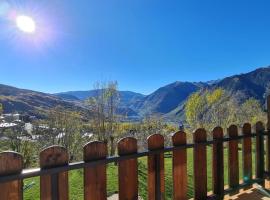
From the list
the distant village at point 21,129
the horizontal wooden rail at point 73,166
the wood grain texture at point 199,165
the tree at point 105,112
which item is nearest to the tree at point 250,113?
the tree at point 105,112

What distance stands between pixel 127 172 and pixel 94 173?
35cm

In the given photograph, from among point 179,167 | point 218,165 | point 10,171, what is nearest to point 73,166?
point 10,171

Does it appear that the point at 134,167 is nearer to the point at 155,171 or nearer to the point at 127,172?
the point at 127,172

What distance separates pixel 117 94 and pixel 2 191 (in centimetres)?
947

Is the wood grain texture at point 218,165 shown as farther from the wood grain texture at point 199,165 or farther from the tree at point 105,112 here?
the tree at point 105,112

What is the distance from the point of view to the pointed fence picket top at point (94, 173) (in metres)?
2.20

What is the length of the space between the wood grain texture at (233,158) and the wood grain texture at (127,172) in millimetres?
1433

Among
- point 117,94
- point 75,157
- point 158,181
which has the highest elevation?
point 117,94

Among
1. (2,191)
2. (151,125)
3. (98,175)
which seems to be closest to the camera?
(2,191)

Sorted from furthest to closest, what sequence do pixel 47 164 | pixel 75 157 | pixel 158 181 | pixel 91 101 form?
1. pixel 91 101
2. pixel 75 157
3. pixel 158 181
4. pixel 47 164

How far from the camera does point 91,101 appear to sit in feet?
35.4

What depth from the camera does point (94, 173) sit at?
7.32 ft

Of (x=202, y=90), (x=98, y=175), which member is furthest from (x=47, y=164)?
(x=202, y=90)

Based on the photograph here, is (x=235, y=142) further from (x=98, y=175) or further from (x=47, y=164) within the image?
(x=47, y=164)
